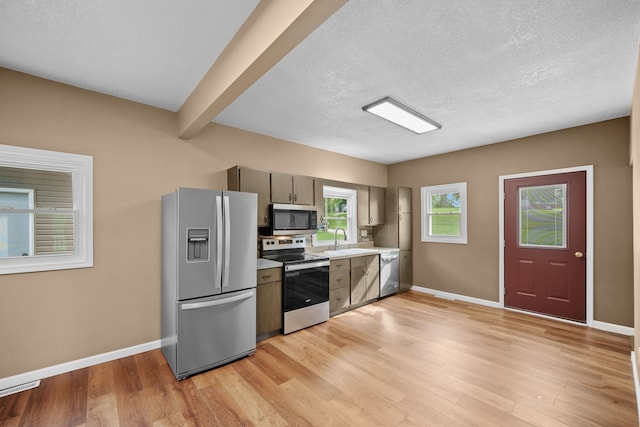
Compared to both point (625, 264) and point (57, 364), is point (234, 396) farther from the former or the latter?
point (625, 264)

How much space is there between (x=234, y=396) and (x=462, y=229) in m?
4.35

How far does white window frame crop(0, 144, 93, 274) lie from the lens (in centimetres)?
227

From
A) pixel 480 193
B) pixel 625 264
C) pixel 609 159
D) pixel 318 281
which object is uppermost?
pixel 609 159

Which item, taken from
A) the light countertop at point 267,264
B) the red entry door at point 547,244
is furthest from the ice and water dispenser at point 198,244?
the red entry door at point 547,244

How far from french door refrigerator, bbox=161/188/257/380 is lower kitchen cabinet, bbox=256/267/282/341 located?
227 mm

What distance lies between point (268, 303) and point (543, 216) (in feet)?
13.6

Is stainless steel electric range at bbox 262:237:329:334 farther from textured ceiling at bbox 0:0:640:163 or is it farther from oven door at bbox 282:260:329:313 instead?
textured ceiling at bbox 0:0:640:163

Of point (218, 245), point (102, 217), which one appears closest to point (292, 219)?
point (218, 245)

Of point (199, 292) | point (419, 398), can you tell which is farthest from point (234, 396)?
point (419, 398)

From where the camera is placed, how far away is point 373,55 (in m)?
2.04

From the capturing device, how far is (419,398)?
2.13m

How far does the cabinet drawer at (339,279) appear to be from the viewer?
3.94 metres

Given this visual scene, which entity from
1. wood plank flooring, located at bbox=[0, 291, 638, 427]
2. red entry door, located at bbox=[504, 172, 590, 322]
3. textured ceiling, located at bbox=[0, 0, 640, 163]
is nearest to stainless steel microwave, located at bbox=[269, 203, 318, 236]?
textured ceiling, located at bbox=[0, 0, 640, 163]

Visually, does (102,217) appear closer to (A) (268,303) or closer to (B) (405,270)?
(A) (268,303)
